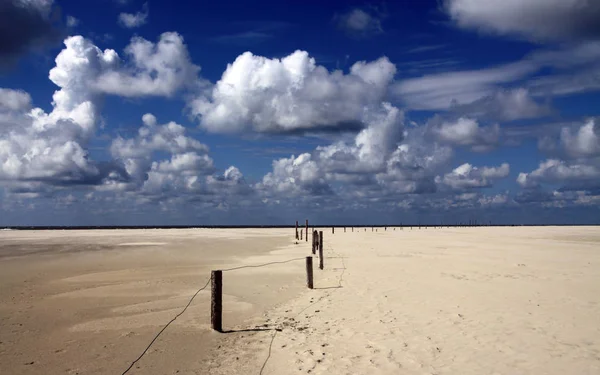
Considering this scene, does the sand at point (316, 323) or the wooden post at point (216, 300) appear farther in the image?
the wooden post at point (216, 300)

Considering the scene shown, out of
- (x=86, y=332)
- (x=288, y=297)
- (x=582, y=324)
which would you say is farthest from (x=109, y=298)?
(x=582, y=324)

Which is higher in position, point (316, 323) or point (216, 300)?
point (216, 300)

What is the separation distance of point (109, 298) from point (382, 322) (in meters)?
9.97

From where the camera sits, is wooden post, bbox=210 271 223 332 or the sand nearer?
the sand

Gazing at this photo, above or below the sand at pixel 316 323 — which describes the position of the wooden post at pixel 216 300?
above

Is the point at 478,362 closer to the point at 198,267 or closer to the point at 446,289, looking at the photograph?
the point at 446,289

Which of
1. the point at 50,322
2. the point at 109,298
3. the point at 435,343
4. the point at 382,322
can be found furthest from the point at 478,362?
the point at 109,298

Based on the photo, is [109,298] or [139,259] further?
[139,259]

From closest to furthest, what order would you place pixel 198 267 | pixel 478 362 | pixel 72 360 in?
pixel 478 362 → pixel 72 360 → pixel 198 267

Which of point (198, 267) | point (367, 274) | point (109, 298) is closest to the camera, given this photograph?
point (109, 298)

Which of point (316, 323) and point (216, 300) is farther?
point (316, 323)

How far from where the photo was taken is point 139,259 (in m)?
28.9

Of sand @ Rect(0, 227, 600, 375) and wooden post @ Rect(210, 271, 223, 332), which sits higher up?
wooden post @ Rect(210, 271, 223, 332)

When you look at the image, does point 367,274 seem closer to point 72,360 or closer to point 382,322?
point 382,322
